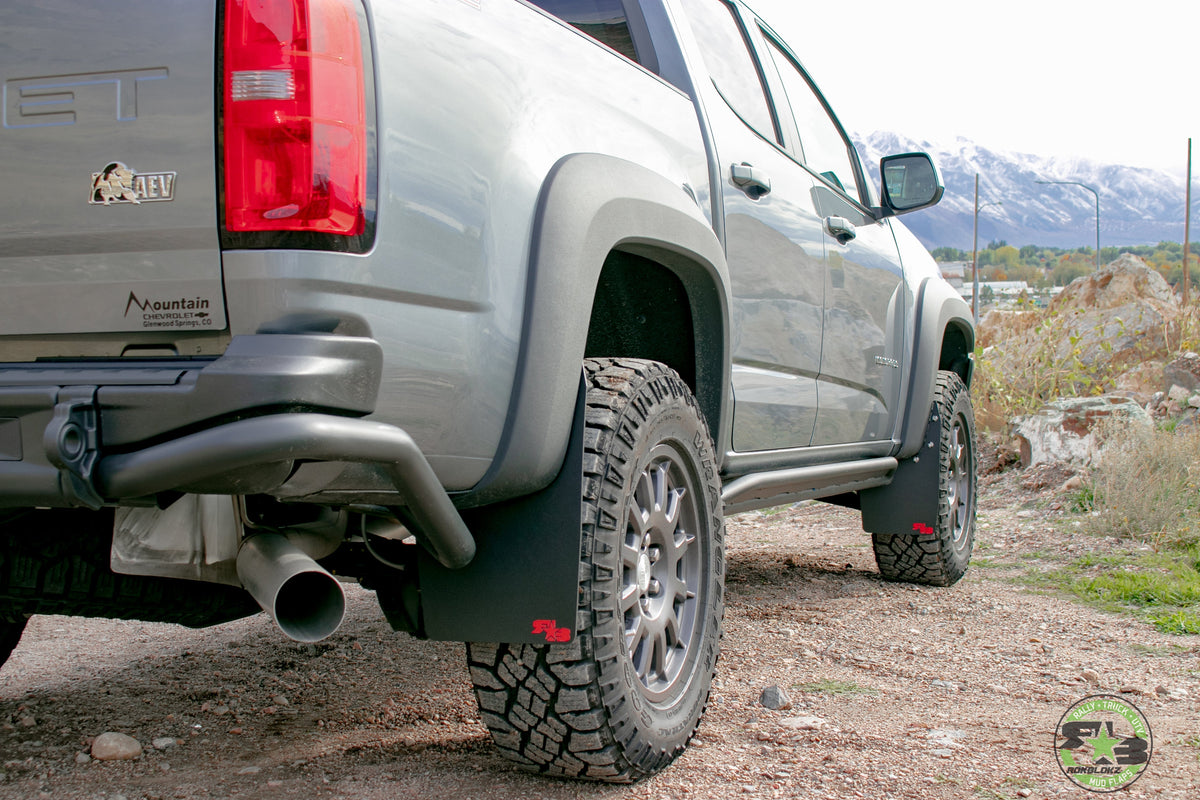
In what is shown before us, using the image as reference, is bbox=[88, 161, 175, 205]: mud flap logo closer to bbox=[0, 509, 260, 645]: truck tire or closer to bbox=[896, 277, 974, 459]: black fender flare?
bbox=[0, 509, 260, 645]: truck tire

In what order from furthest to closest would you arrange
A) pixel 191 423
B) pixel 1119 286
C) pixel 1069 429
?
pixel 1119 286, pixel 1069 429, pixel 191 423

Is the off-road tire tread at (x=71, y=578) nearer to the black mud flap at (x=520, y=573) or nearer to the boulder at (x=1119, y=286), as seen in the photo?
the black mud flap at (x=520, y=573)

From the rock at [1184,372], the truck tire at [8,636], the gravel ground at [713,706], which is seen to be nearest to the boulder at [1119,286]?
the rock at [1184,372]

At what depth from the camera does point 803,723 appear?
2.70 m

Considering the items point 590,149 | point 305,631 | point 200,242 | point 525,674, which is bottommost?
point 525,674

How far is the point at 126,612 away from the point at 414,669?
117cm

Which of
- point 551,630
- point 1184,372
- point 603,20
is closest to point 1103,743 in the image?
point 551,630

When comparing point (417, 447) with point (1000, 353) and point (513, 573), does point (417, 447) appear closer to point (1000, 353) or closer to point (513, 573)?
point (513, 573)

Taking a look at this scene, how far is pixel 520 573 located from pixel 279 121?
3.08 feet

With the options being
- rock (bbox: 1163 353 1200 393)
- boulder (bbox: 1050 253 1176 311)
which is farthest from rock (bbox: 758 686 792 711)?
boulder (bbox: 1050 253 1176 311)

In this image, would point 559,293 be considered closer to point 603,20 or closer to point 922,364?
point 603,20

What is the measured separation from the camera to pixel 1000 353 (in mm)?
9828

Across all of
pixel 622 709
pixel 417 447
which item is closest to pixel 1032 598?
pixel 622 709

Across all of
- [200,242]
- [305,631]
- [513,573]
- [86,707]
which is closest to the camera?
[200,242]
